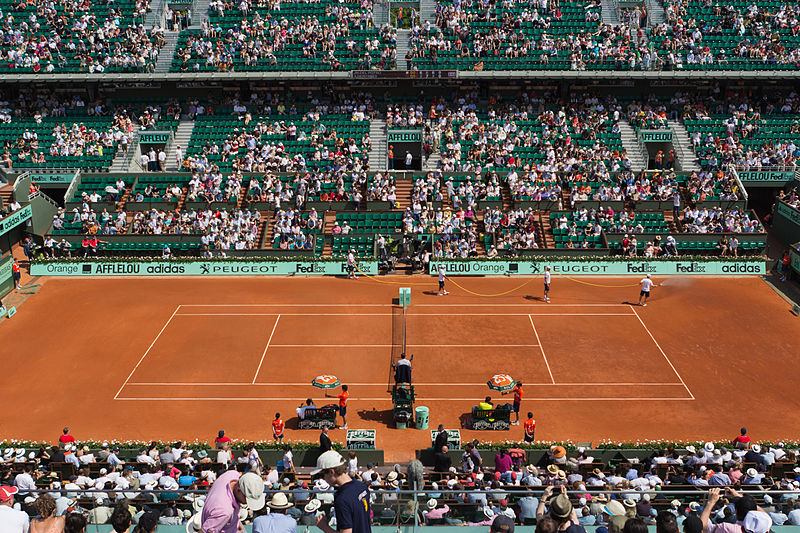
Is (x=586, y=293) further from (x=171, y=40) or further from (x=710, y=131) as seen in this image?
(x=171, y=40)

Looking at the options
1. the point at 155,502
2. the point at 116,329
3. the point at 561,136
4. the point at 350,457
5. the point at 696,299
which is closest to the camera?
the point at 155,502

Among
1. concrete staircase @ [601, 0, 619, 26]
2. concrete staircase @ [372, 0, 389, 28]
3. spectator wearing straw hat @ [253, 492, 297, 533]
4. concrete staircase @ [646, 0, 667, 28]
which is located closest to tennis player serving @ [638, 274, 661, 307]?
concrete staircase @ [601, 0, 619, 26]

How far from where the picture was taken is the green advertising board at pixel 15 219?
46281 mm

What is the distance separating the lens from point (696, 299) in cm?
4062

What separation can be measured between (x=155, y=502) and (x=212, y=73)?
44398 mm

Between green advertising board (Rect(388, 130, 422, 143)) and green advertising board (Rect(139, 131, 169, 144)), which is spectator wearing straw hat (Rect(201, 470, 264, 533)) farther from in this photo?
green advertising board (Rect(139, 131, 169, 144))

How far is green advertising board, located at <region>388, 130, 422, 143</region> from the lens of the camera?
5672cm

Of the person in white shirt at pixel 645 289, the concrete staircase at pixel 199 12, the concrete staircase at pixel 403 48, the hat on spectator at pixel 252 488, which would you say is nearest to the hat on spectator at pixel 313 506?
the hat on spectator at pixel 252 488

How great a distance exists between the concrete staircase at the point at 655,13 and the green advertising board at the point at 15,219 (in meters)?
46.6

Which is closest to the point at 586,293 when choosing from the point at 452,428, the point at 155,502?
the point at 452,428

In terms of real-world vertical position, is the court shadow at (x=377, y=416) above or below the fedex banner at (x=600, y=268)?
below

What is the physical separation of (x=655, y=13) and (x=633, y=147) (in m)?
13.9

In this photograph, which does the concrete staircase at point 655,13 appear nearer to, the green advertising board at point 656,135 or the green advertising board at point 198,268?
the green advertising board at point 656,135

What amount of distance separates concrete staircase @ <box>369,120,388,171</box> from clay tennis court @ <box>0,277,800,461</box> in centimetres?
1311
